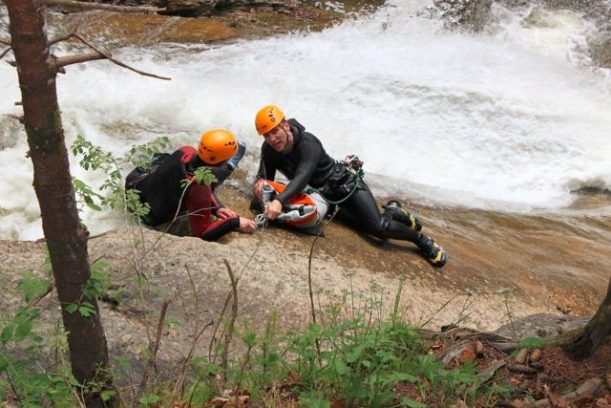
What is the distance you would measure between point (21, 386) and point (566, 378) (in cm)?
227

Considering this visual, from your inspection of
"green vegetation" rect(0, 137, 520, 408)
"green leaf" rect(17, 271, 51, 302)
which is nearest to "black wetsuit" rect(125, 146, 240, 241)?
"green vegetation" rect(0, 137, 520, 408)

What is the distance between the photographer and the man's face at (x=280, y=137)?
5.24 m

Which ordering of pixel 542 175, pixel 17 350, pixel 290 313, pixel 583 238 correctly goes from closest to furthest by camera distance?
pixel 17 350 < pixel 290 313 < pixel 583 238 < pixel 542 175

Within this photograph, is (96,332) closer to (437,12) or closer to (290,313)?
(290,313)

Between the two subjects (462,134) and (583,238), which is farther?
(462,134)

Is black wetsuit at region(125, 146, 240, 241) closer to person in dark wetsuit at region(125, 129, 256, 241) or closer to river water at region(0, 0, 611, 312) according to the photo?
person in dark wetsuit at region(125, 129, 256, 241)

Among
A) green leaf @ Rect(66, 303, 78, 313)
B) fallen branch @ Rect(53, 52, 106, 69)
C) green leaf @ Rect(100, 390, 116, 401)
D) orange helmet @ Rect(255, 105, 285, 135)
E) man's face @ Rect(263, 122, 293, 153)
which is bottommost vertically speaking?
green leaf @ Rect(100, 390, 116, 401)

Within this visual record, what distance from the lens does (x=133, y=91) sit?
844 centimetres

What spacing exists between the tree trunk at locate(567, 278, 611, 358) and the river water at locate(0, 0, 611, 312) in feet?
9.15

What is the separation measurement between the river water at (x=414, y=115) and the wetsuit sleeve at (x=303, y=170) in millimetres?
1261

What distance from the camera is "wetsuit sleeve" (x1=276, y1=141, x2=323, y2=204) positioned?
5.19 metres

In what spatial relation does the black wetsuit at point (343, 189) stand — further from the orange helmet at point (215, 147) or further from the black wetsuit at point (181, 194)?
the orange helmet at point (215, 147)

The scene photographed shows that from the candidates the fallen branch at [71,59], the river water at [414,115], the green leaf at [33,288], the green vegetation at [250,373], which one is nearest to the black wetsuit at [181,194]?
the river water at [414,115]

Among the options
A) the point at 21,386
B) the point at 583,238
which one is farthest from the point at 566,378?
the point at 583,238
